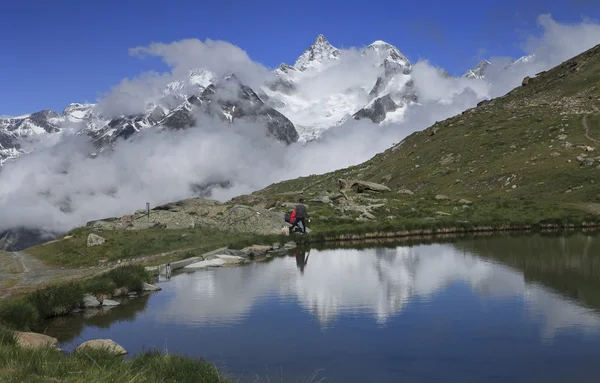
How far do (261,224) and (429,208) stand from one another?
24.7 m

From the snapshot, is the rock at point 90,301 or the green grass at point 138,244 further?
the green grass at point 138,244

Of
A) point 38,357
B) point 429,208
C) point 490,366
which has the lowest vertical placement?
point 490,366

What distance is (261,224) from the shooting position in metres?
61.6

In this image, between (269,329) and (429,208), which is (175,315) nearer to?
(269,329)

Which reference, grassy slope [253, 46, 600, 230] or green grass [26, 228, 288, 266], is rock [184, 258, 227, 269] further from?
grassy slope [253, 46, 600, 230]

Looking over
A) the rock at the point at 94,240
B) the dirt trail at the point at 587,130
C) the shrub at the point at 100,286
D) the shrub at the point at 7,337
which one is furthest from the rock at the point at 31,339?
the dirt trail at the point at 587,130

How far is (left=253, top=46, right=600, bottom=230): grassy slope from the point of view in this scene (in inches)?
2874

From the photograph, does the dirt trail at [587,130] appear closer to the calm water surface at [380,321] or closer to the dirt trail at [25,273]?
the calm water surface at [380,321]

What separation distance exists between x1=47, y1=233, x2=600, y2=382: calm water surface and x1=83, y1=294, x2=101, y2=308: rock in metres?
1.42

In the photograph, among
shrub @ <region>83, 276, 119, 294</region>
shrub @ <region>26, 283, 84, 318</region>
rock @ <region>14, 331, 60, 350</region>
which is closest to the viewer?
rock @ <region>14, 331, 60, 350</region>

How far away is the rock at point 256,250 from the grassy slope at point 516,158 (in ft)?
81.5

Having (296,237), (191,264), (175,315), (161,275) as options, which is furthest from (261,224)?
(175,315)

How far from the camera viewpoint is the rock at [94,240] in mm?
50656

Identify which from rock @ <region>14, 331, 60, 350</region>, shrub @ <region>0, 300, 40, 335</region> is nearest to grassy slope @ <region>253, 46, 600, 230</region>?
shrub @ <region>0, 300, 40, 335</region>
